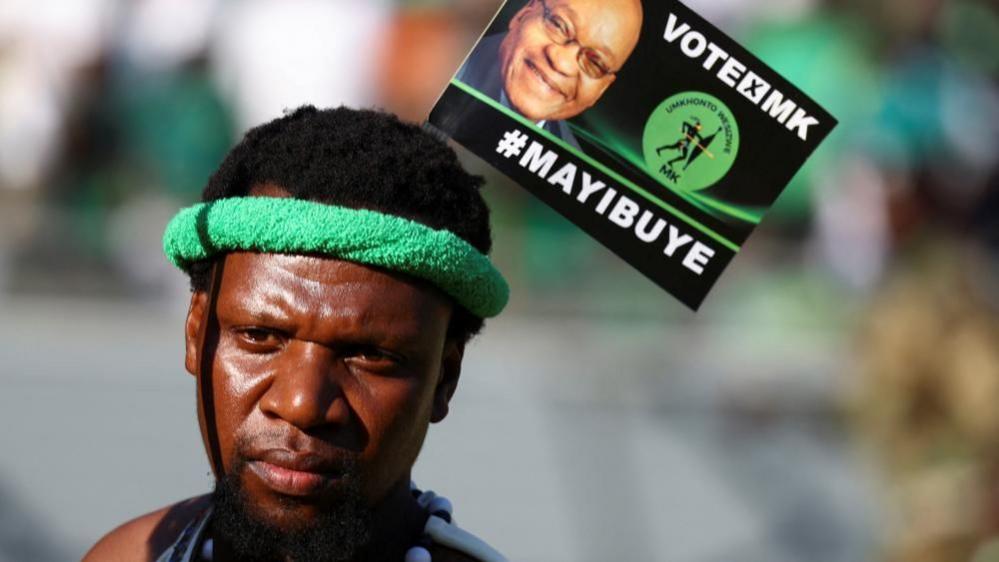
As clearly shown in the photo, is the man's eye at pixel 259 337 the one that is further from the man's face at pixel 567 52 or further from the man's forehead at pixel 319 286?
the man's face at pixel 567 52

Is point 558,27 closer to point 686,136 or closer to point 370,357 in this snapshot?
point 686,136

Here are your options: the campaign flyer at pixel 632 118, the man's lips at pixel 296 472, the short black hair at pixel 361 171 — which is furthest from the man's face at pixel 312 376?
the campaign flyer at pixel 632 118

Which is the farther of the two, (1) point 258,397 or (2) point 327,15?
(2) point 327,15

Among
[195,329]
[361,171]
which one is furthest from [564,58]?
[195,329]

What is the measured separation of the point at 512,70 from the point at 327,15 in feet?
16.9

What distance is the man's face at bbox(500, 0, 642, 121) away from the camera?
241 centimetres

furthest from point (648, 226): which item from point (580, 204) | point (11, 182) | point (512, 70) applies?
point (11, 182)

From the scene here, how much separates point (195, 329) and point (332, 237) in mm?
334

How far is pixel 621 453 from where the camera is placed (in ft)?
23.7

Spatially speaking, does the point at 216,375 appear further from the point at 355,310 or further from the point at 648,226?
the point at 648,226

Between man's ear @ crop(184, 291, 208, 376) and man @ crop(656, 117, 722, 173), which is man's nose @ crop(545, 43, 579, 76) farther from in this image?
man's ear @ crop(184, 291, 208, 376)

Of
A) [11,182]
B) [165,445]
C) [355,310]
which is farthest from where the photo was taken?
[11,182]

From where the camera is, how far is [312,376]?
2320mm

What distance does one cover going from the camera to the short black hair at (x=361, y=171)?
2.40m
